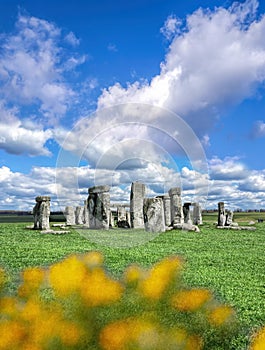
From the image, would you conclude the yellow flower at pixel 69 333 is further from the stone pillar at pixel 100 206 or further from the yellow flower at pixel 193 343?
the stone pillar at pixel 100 206

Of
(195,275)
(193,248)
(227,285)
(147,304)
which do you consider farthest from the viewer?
(193,248)

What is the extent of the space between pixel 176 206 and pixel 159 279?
22689 mm

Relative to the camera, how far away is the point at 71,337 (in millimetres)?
1753

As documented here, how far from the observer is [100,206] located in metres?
21.5

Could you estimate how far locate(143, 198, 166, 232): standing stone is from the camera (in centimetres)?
1997

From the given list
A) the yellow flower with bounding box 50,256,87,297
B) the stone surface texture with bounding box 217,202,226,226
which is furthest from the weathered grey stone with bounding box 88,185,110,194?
the yellow flower with bounding box 50,256,87,297

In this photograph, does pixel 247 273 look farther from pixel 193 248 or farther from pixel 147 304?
pixel 147 304

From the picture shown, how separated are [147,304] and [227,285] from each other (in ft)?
18.7

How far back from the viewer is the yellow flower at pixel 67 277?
2.05m

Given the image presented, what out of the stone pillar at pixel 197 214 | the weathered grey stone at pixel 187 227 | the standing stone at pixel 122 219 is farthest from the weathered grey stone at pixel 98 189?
the stone pillar at pixel 197 214

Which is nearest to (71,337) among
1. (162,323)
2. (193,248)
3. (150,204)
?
(162,323)

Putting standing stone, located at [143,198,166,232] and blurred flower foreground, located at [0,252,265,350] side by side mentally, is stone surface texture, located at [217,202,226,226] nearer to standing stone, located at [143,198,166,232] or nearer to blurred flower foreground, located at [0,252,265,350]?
standing stone, located at [143,198,166,232]

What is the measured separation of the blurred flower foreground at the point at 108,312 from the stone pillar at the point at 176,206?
2209cm

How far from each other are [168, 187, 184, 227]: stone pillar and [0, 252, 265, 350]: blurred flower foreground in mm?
22090
